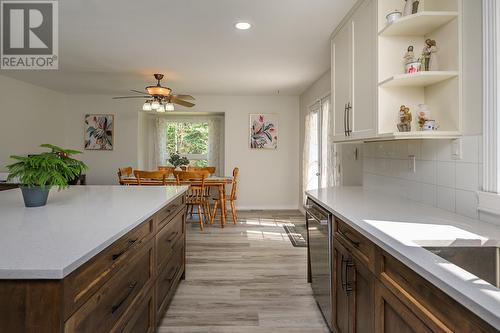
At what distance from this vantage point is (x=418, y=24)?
5.85 ft

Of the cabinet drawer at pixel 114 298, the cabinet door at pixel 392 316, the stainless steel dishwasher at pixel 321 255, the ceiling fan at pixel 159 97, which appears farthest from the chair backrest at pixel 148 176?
the cabinet door at pixel 392 316

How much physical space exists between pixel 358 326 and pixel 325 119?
3.36 meters

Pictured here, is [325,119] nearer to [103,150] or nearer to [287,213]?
[287,213]

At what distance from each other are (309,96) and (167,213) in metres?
3.94

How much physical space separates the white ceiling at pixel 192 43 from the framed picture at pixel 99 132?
91 cm

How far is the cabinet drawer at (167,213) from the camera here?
1.87 m

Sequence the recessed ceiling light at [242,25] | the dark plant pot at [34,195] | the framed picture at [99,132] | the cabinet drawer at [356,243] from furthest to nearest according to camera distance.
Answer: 1. the framed picture at [99,132]
2. the recessed ceiling light at [242,25]
3. the dark plant pot at [34,195]
4. the cabinet drawer at [356,243]

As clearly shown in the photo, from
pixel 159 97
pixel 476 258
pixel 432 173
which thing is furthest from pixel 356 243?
pixel 159 97

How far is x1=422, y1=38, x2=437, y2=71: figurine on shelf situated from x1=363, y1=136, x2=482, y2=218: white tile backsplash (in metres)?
0.46

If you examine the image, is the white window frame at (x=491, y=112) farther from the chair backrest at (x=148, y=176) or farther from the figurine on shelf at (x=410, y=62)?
the chair backrest at (x=148, y=176)

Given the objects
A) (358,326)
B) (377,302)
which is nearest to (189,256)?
(358,326)

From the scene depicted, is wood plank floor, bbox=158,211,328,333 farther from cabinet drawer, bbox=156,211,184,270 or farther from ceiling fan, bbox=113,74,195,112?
ceiling fan, bbox=113,74,195,112

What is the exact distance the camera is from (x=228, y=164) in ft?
20.1

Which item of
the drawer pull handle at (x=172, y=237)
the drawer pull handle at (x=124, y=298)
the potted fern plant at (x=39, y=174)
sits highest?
the potted fern plant at (x=39, y=174)
